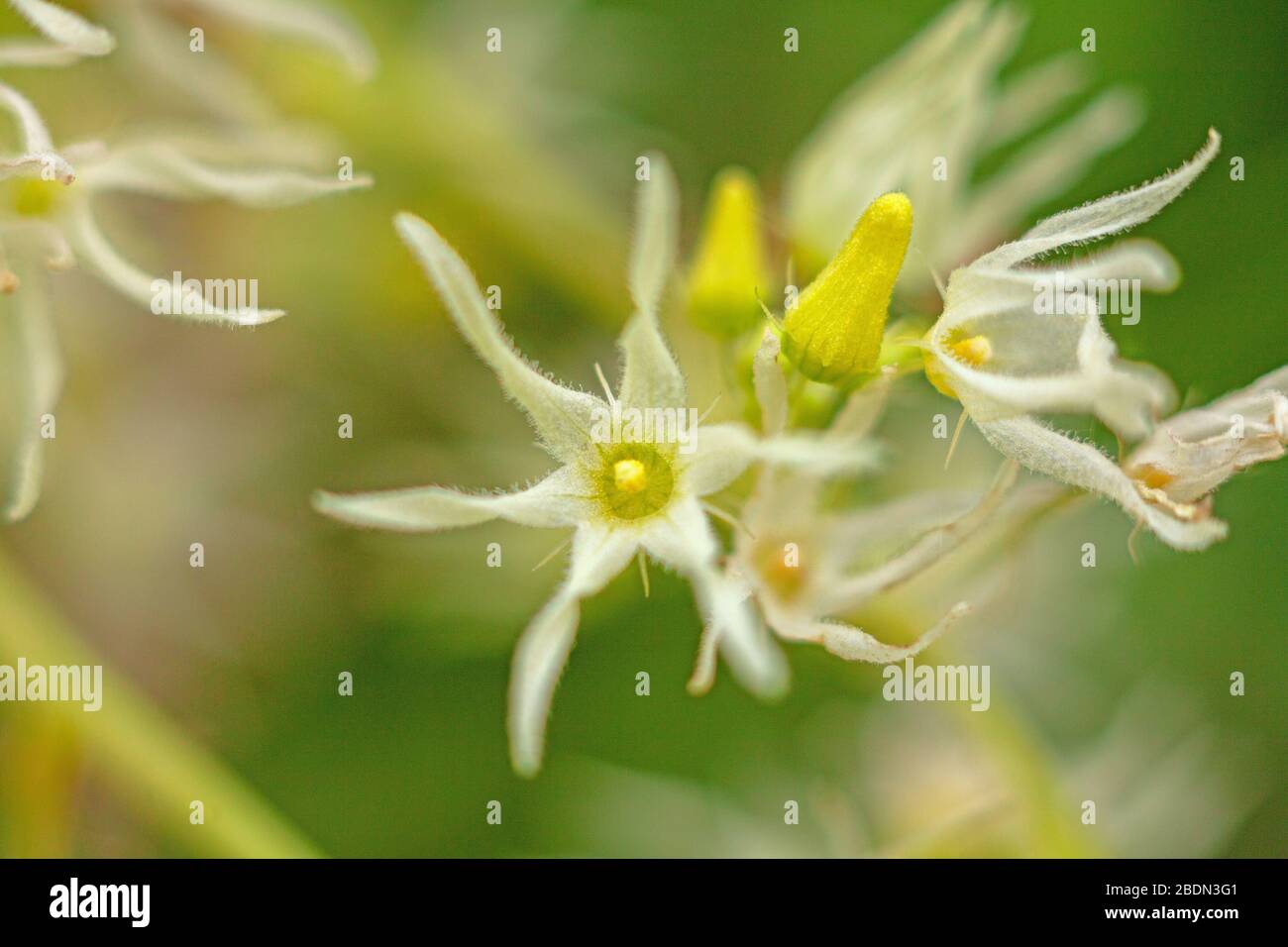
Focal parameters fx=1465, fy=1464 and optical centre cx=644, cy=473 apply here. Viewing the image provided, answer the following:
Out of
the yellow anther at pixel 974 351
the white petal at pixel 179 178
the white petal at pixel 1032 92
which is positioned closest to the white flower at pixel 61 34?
the white petal at pixel 179 178

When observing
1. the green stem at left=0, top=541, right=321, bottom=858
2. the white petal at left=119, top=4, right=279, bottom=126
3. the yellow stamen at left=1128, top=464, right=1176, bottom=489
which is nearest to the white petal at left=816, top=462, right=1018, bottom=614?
the yellow stamen at left=1128, top=464, right=1176, bottom=489

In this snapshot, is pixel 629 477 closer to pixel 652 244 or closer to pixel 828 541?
pixel 652 244

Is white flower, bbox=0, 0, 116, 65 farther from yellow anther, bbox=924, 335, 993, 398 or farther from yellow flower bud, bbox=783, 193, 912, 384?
yellow anther, bbox=924, 335, 993, 398

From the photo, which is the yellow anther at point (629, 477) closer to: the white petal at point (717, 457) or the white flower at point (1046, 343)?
the white petal at point (717, 457)

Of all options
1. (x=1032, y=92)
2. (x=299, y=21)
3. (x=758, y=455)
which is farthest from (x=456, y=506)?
(x=1032, y=92)
